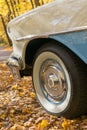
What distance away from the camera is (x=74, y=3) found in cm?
345

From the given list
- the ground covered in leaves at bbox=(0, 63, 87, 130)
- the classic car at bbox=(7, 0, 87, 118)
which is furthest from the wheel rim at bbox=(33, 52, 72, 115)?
the ground covered in leaves at bbox=(0, 63, 87, 130)

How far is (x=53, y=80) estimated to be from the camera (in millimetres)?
3904

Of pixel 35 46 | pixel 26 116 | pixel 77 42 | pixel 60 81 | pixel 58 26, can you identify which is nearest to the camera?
pixel 77 42

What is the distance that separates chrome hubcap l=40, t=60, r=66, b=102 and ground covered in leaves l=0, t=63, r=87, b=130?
10.5 inches

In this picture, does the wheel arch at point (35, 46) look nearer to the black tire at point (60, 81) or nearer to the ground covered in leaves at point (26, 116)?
the black tire at point (60, 81)

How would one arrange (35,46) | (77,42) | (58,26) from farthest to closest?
(35,46) → (58,26) → (77,42)

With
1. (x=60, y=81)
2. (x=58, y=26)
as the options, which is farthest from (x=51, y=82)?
(x=58, y=26)

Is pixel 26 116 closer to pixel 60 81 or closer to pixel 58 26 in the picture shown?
A: pixel 60 81

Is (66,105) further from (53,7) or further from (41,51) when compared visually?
(53,7)

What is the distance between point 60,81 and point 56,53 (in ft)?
1.14

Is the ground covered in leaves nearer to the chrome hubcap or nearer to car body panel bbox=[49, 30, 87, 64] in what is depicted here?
the chrome hubcap

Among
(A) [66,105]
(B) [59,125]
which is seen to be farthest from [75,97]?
(B) [59,125]

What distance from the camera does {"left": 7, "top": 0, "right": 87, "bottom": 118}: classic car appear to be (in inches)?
129

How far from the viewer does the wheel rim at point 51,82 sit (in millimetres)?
3660
